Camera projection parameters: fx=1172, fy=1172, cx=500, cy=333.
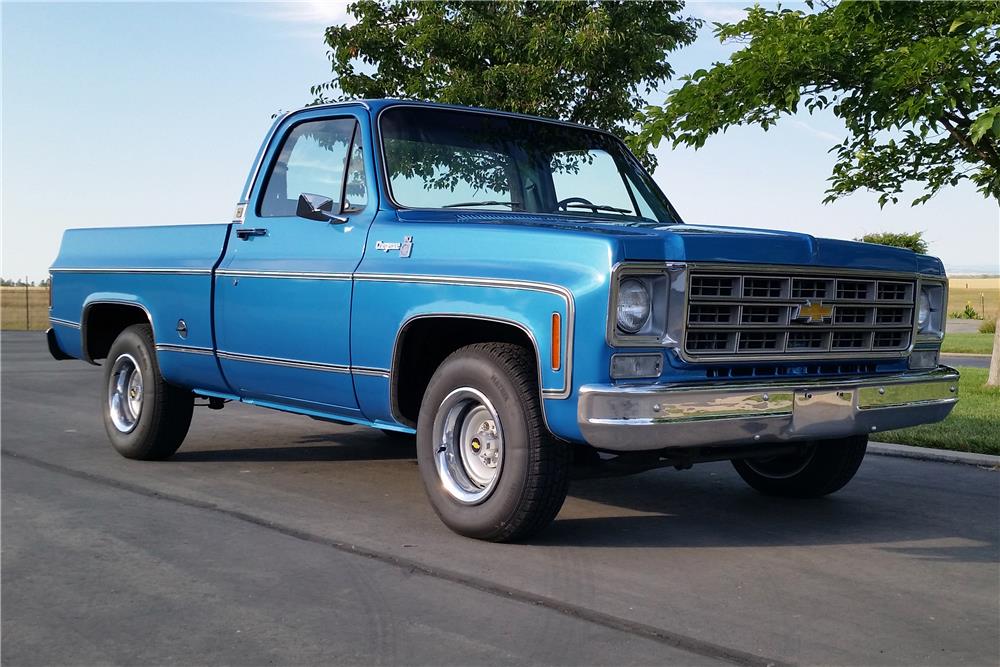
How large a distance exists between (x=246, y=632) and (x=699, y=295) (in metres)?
2.33

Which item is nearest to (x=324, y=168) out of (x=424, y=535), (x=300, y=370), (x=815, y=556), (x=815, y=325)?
(x=300, y=370)

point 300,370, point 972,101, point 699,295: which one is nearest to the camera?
point 699,295

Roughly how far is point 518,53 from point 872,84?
6672mm

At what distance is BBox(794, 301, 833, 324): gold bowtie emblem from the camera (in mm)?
5449

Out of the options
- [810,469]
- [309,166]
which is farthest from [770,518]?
[309,166]

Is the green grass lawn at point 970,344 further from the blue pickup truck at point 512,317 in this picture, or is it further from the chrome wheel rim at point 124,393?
the chrome wheel rim at point 124,393

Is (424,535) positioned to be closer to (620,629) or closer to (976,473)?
(620,629)

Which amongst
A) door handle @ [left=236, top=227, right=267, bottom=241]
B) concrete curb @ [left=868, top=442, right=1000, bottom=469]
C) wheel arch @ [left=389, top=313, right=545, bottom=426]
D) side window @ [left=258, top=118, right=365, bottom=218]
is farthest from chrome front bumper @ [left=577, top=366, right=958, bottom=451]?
door handle @ [left=236, top=227, right=267, bottom=241]

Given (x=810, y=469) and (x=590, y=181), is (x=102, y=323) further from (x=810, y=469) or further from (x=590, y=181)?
(x=810, y=469)

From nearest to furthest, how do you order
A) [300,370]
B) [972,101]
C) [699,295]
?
[699,295] → [300,370] → [972,101]

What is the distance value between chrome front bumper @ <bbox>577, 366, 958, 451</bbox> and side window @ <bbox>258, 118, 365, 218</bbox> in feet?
7.72

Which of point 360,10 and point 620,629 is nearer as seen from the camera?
A: point 620,629

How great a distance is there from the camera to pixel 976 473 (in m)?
7.79

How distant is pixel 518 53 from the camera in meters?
16.4
